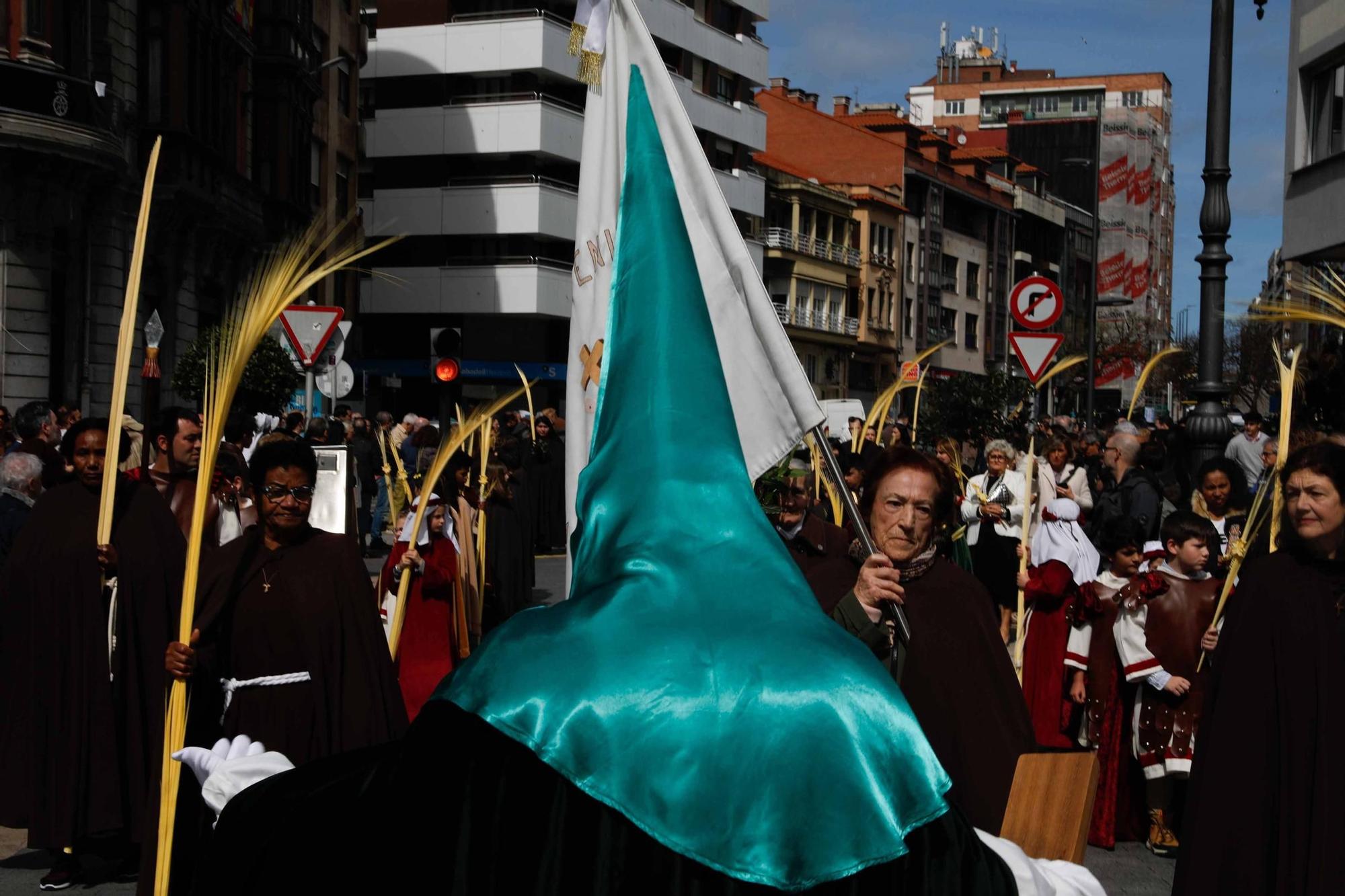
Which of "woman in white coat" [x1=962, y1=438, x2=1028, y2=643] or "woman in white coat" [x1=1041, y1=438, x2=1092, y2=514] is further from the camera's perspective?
"woman in white coat" [x1=1041, y1=438, x2=1092, y2=514]

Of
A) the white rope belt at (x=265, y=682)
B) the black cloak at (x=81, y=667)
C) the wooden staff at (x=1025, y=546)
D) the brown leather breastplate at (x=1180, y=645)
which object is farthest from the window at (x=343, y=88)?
the white rope belt at (x=265, y=682)

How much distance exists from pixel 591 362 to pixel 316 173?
1711 inches

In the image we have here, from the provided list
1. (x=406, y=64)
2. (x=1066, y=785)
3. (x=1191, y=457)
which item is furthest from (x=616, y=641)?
(x=406, y=64)

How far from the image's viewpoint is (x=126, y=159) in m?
27.3

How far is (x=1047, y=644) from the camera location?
9.29m

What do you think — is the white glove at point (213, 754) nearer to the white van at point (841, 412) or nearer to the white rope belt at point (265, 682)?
the white rope belt at point (265, 682)

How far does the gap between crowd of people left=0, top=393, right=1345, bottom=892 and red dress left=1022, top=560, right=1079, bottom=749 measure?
0.02m

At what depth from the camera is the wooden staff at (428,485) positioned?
6477 millimetres

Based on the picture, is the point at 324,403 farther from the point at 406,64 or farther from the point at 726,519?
the point at 726,519

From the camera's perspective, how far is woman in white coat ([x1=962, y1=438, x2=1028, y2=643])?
1295 centimetres

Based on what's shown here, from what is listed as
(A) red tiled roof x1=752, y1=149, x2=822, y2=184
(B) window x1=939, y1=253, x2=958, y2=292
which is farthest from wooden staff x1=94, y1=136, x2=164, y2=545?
(B) window x1=939, y1=253, x2=958, y2=292

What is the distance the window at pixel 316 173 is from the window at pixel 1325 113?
26270mm

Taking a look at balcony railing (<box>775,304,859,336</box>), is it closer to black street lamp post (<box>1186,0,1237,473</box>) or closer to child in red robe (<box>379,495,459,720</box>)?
black street lamp post (<box>1186,0,1237,473</box>)

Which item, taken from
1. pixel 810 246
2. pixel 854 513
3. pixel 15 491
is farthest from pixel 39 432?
pixel 810 246
